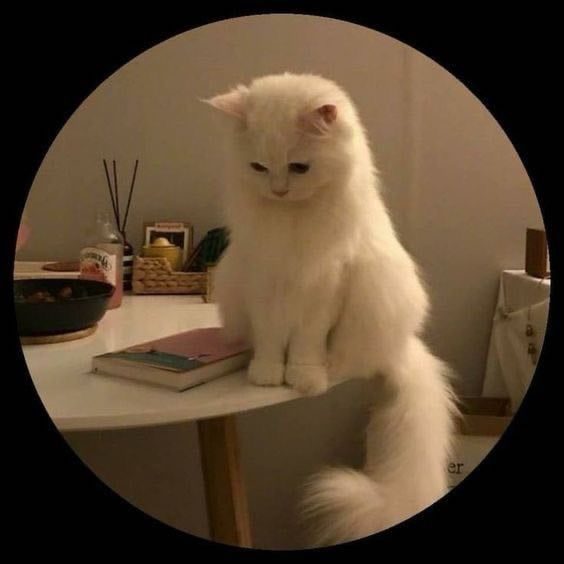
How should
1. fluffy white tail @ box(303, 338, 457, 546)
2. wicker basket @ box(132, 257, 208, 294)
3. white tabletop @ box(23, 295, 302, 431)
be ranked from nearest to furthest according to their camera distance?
white tabletop @ box(23, 295, 302, 431) < fluffy white tail @ box(303, 338, 457, 546) < wicker basket @ box(132, 257, 208, 294)

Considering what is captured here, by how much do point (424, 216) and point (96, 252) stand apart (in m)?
0.96

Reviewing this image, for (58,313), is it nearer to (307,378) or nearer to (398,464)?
(307,378)

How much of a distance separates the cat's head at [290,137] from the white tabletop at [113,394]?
0.33m

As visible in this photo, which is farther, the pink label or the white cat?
the pink label

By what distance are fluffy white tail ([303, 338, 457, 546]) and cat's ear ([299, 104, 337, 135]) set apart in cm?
50

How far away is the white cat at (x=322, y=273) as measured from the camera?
33.8 inches

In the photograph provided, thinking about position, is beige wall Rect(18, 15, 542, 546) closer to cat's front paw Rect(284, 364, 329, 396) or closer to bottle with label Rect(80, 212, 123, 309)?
bottle with label Rect(80, 212, 123, 309)

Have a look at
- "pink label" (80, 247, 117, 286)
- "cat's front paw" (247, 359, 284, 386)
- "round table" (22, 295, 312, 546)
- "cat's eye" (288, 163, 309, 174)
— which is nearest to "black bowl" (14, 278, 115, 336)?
"round table" (22, 295, 312, 546)

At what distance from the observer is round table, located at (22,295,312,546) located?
78cm

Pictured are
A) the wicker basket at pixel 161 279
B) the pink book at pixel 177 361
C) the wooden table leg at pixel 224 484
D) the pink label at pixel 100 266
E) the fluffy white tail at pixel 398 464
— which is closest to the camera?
the pink book at pixel 177 361

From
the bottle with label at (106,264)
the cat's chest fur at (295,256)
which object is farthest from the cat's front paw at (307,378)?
the bottle with label at (106,264)

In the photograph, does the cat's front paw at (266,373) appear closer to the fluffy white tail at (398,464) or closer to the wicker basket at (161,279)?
the fluffy white tail at (398,464)

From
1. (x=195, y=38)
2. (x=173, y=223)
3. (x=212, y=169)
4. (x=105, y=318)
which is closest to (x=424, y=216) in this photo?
(x=212, y=169)

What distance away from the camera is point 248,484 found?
172cm
